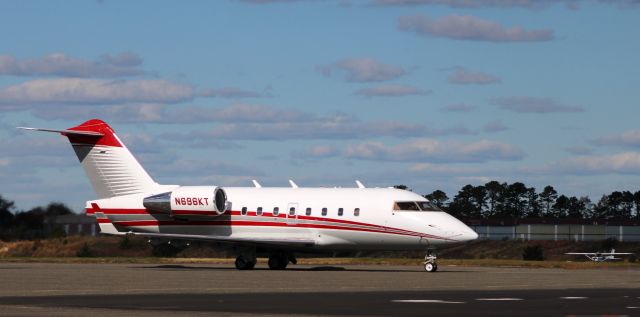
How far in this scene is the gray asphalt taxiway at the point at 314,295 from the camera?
24750 mm

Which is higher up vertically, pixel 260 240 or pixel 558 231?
pixel 558 231

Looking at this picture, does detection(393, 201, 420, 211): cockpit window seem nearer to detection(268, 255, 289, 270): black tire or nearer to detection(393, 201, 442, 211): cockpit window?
detection(393, 201, 442, 211): cockpit window

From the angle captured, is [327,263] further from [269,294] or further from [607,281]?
[269,294]

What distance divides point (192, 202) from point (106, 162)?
4862 millimetres

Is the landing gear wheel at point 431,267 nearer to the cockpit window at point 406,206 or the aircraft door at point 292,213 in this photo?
Result: the cockpit window at point 406,206

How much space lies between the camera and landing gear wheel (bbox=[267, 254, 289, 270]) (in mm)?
54156

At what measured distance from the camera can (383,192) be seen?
52469mm

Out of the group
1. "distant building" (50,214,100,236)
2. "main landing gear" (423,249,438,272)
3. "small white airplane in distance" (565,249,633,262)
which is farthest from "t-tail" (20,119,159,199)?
"distant building" (50,214,100,236)

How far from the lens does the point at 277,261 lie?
54.3 metres

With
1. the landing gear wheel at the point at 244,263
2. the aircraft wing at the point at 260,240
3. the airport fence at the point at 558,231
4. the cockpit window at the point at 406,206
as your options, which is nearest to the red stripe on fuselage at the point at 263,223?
the aircraft wing at the point at 260,240

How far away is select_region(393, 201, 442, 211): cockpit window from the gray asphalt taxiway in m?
8.08

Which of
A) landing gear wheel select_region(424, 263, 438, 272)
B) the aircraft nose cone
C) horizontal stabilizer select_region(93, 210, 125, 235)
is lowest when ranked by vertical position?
landing gear wheel select_region(424, 263, 438, 272)

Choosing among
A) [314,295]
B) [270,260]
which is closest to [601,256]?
[270,260]

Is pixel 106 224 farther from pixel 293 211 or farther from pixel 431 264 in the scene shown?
pixel 431 264
